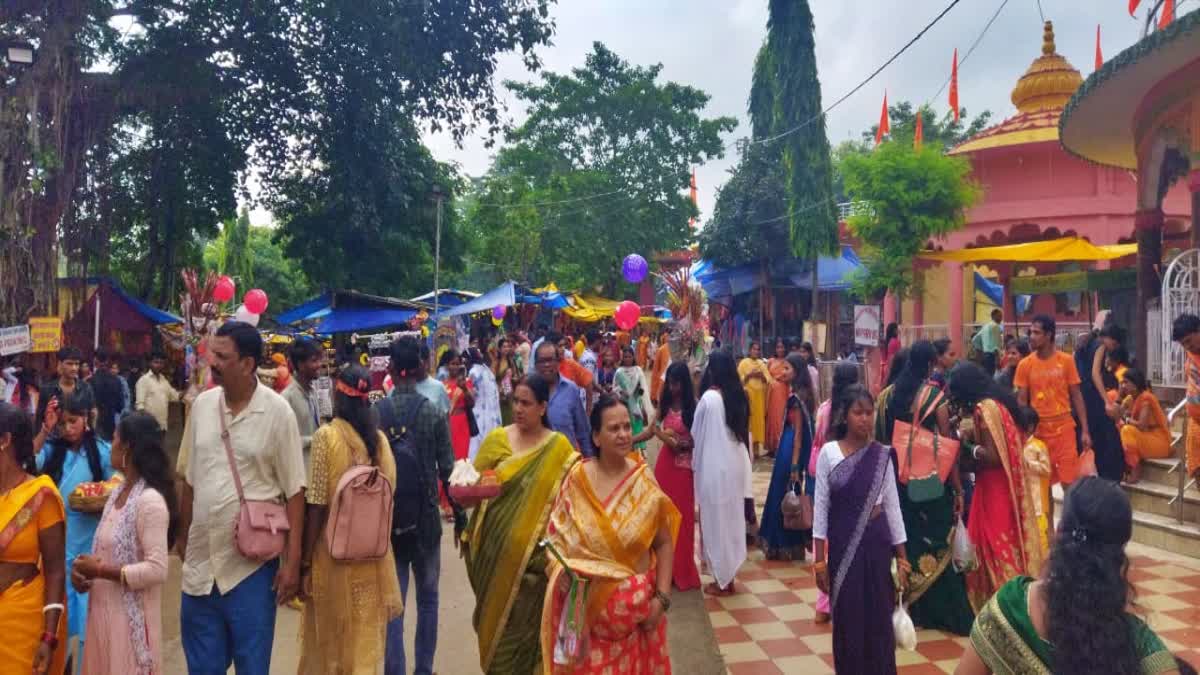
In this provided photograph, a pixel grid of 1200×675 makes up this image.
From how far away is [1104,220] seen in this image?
1902 cm

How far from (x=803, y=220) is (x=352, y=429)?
780 inches

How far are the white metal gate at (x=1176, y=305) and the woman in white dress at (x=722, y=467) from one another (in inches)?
254

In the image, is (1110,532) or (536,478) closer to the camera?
(1110,532)

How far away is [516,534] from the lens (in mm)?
3795

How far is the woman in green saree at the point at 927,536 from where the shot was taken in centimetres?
500

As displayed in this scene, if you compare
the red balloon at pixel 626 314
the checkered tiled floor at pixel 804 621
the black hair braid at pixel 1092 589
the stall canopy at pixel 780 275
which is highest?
the stall canopy at pixel 780 275

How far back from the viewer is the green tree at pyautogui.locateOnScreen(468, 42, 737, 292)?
112 ft

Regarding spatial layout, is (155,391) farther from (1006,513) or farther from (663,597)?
(1006,513)

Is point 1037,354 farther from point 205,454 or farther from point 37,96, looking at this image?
point 37,96

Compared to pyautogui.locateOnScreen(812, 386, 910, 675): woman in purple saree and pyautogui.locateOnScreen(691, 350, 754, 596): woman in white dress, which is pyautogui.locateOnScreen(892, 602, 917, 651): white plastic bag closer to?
pyautogui.locateOnScreen(812, 386, 910, 675): woman in purple saree

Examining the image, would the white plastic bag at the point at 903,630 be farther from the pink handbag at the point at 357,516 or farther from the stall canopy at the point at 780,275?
the stall canopy at the point at 780,275

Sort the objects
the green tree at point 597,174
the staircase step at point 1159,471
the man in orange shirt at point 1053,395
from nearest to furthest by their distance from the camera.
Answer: the man in orange shirt at point 1053,395 < the staircase step at point 1159,471 < the green tree at point 597,174

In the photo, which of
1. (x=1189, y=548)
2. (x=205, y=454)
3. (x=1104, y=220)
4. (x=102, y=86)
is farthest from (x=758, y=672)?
(x=1104, y=220)

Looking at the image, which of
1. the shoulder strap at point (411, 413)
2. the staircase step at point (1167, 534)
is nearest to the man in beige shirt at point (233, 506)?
the shoulder strap at point (411, 413)
